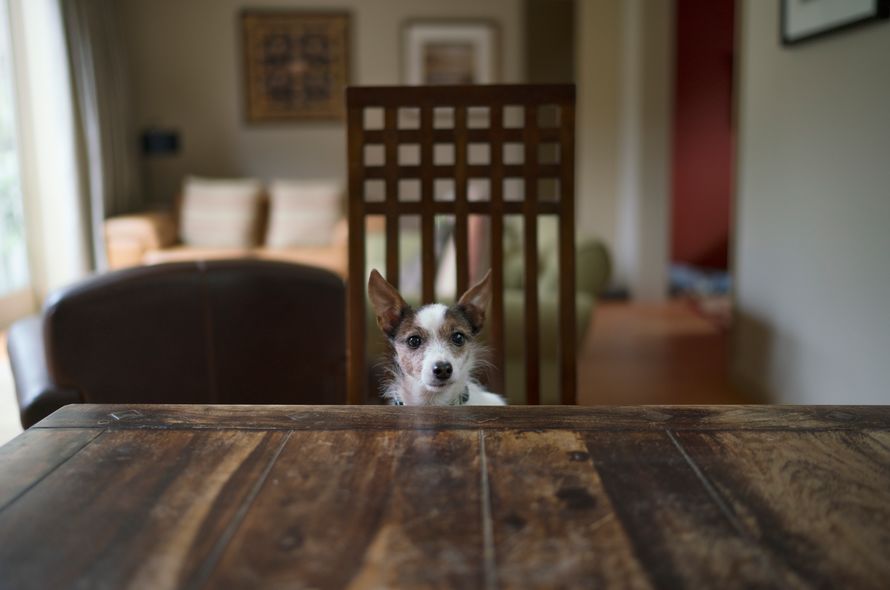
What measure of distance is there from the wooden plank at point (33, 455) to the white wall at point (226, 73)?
20.5 ft

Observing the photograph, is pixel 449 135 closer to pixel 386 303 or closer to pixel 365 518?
pixel 386 303

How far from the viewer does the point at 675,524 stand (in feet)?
2.47

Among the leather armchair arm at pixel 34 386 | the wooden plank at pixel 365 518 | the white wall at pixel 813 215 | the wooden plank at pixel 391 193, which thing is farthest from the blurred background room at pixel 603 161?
the wooden plank at pixel 365 518

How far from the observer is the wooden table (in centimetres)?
68

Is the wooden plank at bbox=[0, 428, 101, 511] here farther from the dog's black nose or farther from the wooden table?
the dog's black nose

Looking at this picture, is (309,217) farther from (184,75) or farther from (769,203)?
(769,203)

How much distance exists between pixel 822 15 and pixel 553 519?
2.54m

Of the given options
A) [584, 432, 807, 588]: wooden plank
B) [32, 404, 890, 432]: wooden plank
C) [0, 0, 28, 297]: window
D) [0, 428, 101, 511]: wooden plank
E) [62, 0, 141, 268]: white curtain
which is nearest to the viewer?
[584, 432, 807, 588]: wooden plank

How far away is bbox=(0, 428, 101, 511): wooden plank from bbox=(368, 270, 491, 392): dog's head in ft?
1.39

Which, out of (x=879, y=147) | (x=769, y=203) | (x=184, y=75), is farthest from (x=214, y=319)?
(x=184, y=75)

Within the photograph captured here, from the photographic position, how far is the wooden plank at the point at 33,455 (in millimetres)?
856

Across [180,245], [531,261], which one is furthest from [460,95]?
[180,245]

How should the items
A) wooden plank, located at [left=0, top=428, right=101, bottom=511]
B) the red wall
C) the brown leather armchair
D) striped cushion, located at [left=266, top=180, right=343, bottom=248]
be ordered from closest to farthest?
wooden plank, located at [left=0, top=428, right=101, bottom=511], the brown leather armchair, striped cushion, located at [left=266, top=180, right=343, bottom=248], the red wall

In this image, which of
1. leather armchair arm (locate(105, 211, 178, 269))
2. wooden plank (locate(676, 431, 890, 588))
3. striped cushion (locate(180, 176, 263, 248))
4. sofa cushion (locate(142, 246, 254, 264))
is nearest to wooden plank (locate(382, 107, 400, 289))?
wooden plank (locate(676, 431, 890, 588))
